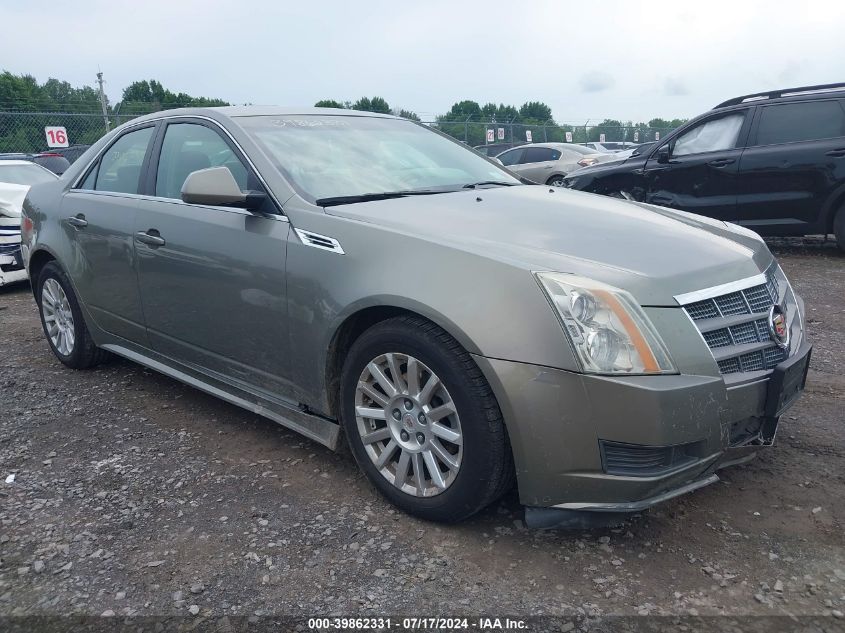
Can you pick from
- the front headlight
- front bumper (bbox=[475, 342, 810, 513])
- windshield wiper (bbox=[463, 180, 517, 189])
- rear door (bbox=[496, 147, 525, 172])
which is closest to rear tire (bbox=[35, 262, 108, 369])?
windshield wiper (bbox=[463, 180, 517, 189])

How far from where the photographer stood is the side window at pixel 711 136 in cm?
825

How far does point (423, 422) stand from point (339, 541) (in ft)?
1.79

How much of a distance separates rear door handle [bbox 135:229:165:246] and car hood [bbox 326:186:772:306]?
3.71 feet

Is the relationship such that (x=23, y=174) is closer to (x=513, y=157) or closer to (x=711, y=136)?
(x=711, y=136)

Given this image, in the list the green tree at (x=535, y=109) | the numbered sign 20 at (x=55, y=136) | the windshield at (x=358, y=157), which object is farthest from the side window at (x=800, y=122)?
the green tree at (x=535, y=109)

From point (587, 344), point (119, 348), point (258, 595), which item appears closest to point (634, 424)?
point (587, 344)

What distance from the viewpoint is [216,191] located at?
3184 millimetres

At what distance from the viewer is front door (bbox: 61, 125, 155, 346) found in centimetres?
406

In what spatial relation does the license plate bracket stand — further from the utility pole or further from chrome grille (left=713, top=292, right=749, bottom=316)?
the utility pole

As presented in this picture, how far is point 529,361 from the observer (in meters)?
2.42

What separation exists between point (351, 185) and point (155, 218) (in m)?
1.16

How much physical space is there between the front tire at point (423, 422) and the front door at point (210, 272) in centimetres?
49

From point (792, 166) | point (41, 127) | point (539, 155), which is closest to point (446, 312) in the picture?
point (792, 166)

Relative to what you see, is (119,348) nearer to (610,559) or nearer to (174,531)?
(174,531)
